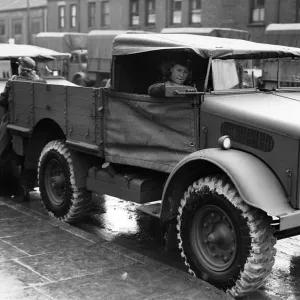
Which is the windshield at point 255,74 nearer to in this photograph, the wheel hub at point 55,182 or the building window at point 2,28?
the wheel hub at point 55,182

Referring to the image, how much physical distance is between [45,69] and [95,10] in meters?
33.4

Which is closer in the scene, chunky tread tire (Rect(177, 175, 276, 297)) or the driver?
chunky tread tire (Rect(177, 175, 276, 297))

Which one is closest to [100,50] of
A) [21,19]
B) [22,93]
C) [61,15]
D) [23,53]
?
[23,53]

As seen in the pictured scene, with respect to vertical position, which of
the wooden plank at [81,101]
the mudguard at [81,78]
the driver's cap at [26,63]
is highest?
the driver's cap at [26,63]

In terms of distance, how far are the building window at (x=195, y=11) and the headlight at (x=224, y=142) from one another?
31.9 m

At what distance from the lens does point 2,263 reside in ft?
18.9

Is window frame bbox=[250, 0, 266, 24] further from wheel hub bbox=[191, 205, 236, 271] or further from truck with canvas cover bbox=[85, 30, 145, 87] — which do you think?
wheel hub bbox=[191, 205, 236, 271]

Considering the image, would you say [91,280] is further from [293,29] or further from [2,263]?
[293,29]

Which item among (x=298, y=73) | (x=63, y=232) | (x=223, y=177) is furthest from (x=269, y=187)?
(x=63, y=232)

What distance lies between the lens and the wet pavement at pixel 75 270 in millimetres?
5117

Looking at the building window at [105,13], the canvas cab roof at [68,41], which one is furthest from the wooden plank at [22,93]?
the building window at [105,13]

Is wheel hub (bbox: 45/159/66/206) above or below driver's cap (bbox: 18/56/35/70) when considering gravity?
below

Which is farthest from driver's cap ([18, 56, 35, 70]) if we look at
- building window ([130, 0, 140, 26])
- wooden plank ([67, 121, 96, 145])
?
building window ([130, 0, 140, 26])

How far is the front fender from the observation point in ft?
16.9
